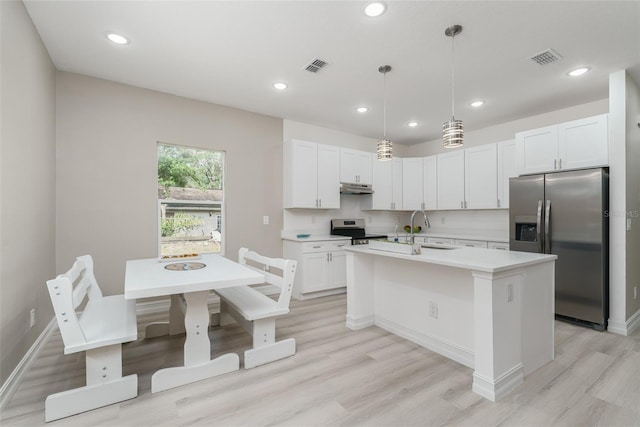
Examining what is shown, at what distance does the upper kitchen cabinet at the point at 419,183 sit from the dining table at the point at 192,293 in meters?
3.96

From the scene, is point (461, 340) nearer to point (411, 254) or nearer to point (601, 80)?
point (411, 254)

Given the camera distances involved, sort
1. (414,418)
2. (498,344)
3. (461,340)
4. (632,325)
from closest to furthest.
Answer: (414,418) → (498,344) → (461,340) → (632,325)

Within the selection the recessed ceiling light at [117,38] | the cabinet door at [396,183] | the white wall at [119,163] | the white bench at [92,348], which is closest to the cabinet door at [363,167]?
the cabinet door at [396,183]

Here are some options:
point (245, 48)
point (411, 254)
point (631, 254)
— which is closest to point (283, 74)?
point (245, 48)

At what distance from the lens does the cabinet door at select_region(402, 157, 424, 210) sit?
18.1 feet

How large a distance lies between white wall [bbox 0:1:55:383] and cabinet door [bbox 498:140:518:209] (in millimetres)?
5282

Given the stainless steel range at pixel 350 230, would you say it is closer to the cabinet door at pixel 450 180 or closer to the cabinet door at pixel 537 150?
the cabinet door at pixel 450 180

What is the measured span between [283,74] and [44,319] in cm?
332

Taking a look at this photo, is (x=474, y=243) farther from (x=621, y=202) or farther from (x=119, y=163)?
(x=119, y=163)

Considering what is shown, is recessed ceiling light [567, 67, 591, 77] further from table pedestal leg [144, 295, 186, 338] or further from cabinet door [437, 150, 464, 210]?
table pedestal leg [144, 295, 186, 338]

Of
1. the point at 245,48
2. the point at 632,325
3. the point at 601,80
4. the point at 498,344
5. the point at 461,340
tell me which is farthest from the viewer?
the point at 601,80

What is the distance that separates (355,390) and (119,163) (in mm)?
3414

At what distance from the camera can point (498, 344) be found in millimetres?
1904

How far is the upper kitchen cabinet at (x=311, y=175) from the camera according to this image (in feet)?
14.4
